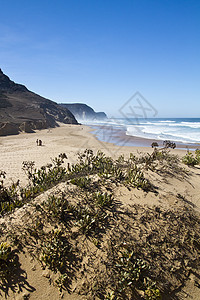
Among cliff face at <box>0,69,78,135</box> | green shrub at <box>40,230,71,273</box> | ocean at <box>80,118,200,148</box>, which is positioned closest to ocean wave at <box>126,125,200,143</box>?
ocean at <box>80,118,200,148</box>

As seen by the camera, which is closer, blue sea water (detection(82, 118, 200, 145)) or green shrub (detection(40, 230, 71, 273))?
green shrub (detection(40, 230, 71, 273))

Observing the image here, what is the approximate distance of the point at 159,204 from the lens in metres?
4.90

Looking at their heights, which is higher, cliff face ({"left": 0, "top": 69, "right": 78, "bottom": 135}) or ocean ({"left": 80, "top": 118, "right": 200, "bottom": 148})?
cliff face ({"left": 0, "top": 69, "right": 78, "bottom": 135})

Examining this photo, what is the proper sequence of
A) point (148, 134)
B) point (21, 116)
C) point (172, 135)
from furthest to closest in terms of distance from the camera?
point (21, 116) < point (148, 134) < point (172, 135)

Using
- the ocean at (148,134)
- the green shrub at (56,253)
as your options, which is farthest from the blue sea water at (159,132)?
the green shrub at (56,253)

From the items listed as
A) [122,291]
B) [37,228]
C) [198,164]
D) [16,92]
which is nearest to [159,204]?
[122,291]

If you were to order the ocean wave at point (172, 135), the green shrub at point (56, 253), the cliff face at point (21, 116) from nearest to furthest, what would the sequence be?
the green shrub at point (56, 253) → the cliff face at point (21, 116) → the ocean wave at point (172, 135)

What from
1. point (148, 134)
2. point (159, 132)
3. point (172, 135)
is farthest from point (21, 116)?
point (172, 135)

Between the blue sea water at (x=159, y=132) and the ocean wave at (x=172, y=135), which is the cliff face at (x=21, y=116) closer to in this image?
the blue sea water at (x=159, y=132)

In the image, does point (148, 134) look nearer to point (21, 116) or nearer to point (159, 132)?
point (159, 132)

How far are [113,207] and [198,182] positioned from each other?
4487mm

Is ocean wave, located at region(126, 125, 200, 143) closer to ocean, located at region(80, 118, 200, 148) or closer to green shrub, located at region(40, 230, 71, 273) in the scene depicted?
ocean, located at region(80, 118, 200, 148)

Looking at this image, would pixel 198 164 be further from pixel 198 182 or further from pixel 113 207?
Result: pixel 113 207

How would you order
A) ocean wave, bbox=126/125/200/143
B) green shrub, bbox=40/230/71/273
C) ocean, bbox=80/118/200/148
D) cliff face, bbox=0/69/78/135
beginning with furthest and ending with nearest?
ocean wave, bbox=126/125/200/143 → cliff face, bbox=0/69/78/135 → ocean, bbox=80/118/200/148 → green shrub, bbox=40/230/71/273
